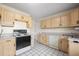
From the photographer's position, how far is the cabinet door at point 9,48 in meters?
1.80

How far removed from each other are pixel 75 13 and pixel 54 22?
130cm

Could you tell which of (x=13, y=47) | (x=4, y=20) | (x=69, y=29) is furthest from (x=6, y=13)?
(x=69, y=29)

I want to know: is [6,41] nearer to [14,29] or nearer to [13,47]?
[13,47]

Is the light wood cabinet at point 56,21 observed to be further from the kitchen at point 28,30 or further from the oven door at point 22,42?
the oven door at point 22,42

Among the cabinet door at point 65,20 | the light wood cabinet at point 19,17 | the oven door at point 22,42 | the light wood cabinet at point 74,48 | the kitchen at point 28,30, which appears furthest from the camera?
the cabinet door at point 65,20

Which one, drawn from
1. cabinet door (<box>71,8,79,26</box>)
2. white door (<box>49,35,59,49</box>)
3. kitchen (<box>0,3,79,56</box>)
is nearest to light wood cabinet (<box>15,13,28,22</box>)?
kitchen (<box>0,3,79,56</box>)

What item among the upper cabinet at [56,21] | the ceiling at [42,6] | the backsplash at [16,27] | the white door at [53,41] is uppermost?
the ceiling at [42,6]

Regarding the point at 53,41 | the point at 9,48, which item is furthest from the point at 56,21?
the point at 9,48

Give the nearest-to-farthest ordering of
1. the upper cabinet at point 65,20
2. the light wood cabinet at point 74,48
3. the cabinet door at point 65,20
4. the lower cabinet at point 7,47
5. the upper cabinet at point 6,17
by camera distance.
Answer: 1. the light wood cabinet at point 74,48
2. the lower cabinet at point 7,47
3. the upper cabinet at point 6,17
4. the upper cabinet at point 65,20
5. the cabinet door at point 65,20

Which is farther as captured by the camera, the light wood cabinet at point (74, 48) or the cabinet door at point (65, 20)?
the cabinet door at point (65, 20)

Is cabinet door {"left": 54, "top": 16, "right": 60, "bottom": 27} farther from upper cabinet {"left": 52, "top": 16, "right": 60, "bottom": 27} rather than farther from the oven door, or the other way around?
the oven door

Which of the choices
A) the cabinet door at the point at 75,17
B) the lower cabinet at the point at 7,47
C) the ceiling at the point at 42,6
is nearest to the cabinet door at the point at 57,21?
the ceiling at the point at 42,6

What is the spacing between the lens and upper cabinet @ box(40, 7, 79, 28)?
2.35 meters

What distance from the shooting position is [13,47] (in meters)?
2.04
